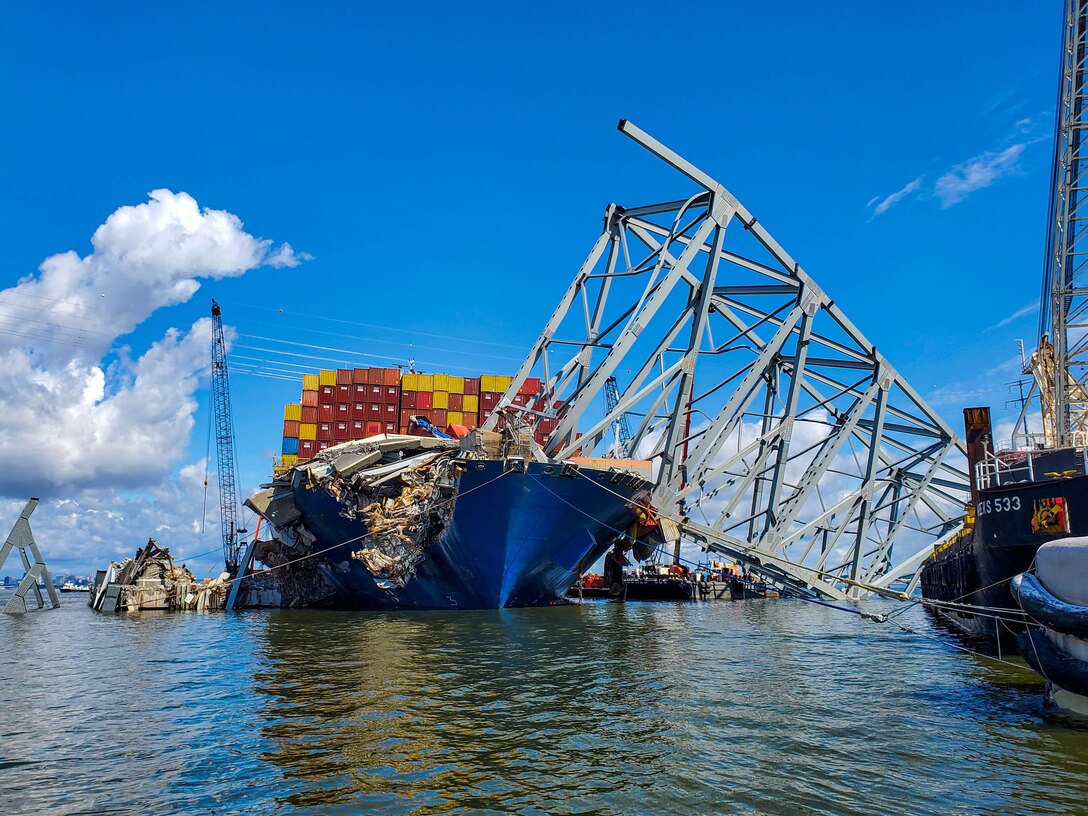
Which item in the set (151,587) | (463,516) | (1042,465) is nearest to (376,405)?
(151,587)

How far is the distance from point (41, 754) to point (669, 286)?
25194 mm

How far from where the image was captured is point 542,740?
11203mm

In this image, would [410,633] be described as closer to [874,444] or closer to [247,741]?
[247,741]

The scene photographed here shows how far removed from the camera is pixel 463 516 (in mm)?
29203

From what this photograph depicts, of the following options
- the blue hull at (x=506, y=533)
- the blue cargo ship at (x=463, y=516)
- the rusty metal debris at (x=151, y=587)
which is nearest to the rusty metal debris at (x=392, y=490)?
the blue cargo ship at (x=463, y=516)

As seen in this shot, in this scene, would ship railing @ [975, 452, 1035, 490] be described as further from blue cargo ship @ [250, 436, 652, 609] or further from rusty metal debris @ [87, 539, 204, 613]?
rusty metal debris @ [87, 539, 204, 613]

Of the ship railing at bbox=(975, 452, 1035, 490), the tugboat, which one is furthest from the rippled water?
the ship railing at bbox=(975, 452, 1035, 490)

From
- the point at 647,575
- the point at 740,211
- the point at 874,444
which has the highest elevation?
the point at 740,211

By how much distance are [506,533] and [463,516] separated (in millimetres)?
1879

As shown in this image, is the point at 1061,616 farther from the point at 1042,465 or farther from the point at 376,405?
the point at 376,405

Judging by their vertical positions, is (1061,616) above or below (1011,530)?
below

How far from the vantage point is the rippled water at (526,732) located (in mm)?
8688

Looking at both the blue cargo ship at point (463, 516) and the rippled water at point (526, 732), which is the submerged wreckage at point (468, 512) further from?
the rippled water at point (526, 732)

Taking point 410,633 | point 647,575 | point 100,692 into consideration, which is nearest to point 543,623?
point 410,633
